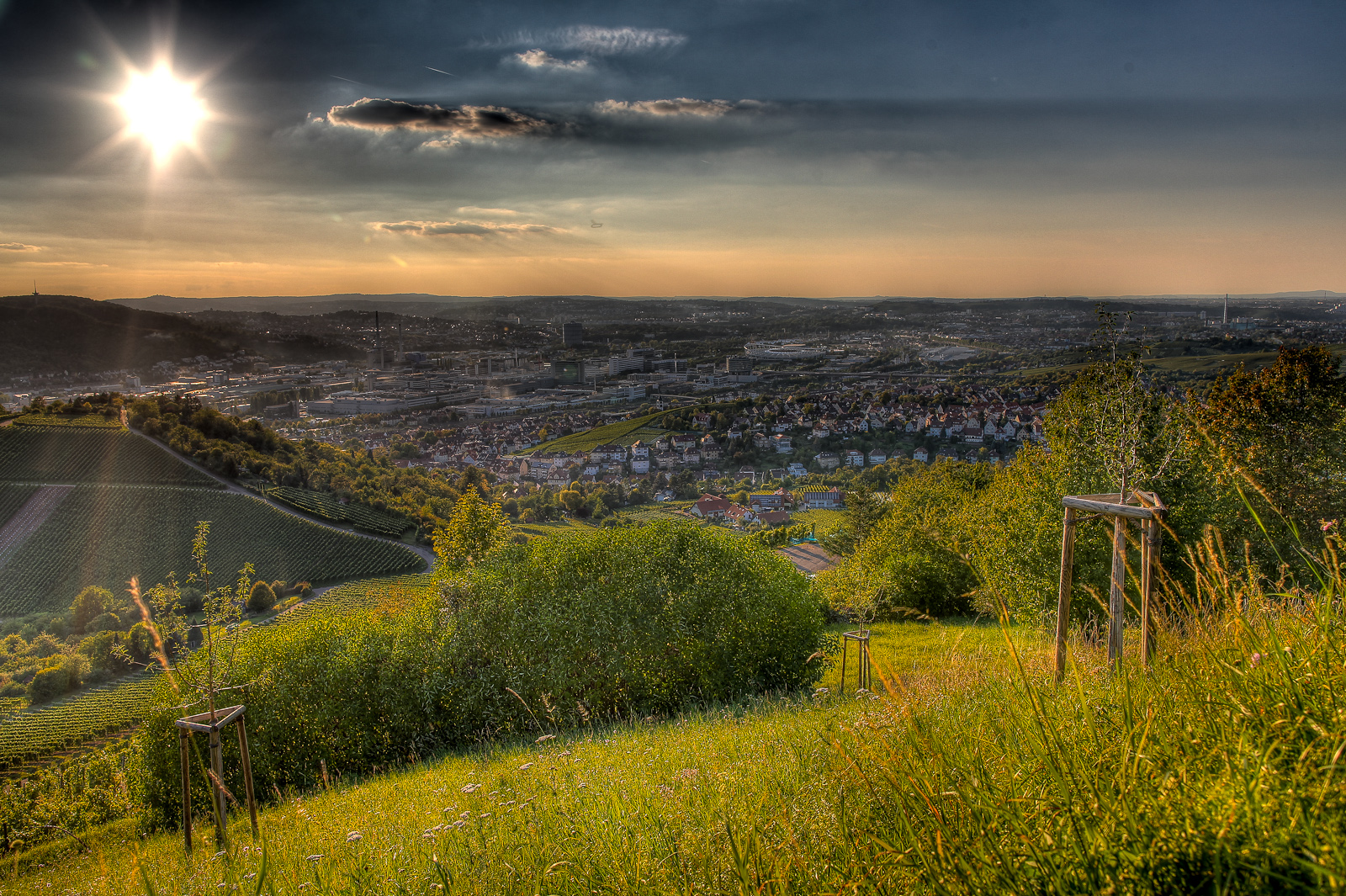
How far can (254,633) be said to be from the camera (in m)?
12.7

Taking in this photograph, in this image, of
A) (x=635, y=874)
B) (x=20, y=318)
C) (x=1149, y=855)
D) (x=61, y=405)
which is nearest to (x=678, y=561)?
(x=635, y=874)

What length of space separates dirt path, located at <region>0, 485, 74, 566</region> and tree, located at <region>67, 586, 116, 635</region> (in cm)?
1300

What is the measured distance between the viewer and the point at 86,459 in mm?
62750

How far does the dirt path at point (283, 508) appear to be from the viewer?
2081 inches

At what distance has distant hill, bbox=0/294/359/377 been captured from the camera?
74188 millimetres

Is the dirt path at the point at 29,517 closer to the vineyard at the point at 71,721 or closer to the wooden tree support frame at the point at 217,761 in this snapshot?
the vineyard at the point at 71,721

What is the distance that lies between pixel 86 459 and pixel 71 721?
46.0 metres

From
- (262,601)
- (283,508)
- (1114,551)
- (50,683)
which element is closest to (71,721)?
(50,683)

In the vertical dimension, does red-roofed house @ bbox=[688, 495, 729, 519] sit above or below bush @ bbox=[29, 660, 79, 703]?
above

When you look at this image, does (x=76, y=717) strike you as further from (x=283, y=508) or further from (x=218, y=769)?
(x=218, y=769)

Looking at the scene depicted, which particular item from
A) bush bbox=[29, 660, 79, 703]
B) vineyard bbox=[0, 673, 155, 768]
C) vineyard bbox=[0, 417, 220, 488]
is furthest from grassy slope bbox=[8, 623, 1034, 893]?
vineyard bbox=[0, 417, 220, 488]

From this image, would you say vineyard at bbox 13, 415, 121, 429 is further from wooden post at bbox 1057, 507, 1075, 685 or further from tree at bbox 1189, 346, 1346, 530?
tree at bbox 1189, 346, 1346, 530

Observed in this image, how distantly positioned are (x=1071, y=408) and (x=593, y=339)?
261ft

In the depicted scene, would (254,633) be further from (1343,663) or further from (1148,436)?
(1148,436)
